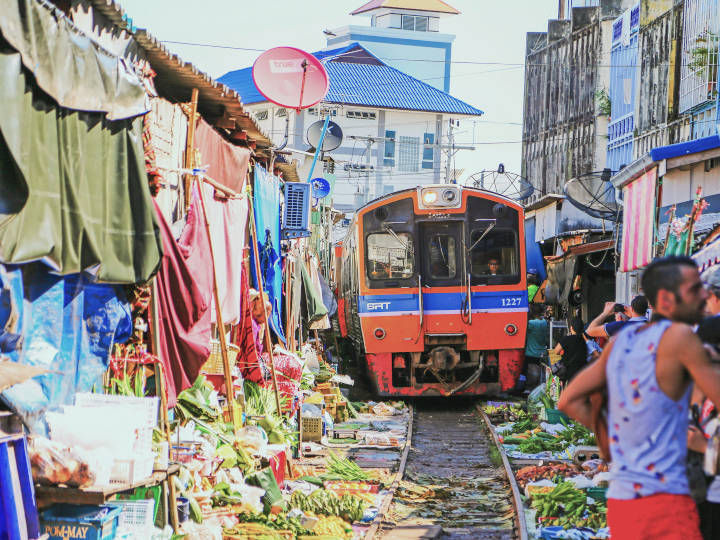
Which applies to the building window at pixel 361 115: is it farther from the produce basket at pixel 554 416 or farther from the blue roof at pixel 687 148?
the blue roof at pixel 687 148

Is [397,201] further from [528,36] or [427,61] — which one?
[427,61]

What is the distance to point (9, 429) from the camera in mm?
5082

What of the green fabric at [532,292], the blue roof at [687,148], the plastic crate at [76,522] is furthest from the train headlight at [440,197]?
the plastic crate at [76,522]

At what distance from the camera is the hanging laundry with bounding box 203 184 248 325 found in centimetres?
888

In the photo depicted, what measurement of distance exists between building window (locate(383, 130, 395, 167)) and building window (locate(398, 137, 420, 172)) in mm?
391

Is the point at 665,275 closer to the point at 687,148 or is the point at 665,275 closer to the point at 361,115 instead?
the point at 687,148

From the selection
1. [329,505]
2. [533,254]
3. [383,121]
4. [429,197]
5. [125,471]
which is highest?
[383,121]

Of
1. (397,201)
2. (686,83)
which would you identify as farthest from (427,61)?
(397,201)

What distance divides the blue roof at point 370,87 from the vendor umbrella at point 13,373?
39.7 meters

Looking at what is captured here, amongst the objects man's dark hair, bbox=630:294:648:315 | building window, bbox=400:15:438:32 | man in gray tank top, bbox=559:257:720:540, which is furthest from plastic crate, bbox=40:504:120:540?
building window, bbox=400:15:438:32

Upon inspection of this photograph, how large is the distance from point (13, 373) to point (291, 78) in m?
7.97

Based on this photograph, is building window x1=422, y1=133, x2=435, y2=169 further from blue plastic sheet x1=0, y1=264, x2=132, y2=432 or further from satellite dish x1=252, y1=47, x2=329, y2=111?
blue plastic sheet x1=0, y1=264, x2=132, y2=432

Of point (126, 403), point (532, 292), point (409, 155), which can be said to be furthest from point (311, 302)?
point (409, 155)

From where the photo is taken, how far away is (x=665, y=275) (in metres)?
3.77
